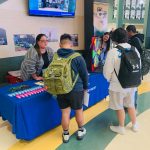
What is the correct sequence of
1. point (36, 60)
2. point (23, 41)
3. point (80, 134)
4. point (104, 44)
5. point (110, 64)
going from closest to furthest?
point (110, 64) < point (80, 134) < point (36, 60) < point (104, 44) < point (23, 41)

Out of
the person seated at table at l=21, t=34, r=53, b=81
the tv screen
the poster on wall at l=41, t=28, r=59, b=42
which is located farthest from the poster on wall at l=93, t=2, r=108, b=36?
the person seated at table at l=21, t=34, r=53, b=81

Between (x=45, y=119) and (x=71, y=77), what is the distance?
70 centimetres

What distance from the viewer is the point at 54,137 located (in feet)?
8.08

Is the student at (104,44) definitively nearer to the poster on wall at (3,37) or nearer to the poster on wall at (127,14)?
the poster on wall at (3,37)

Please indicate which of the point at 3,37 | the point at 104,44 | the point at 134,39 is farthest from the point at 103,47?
the point at 3,37

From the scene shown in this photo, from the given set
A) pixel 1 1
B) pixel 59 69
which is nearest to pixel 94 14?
pixel 1 1

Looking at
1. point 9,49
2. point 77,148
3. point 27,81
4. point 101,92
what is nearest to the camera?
point 77,148

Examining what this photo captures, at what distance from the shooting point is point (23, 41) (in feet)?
11.1

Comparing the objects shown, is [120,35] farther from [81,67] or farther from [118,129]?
[118,129]

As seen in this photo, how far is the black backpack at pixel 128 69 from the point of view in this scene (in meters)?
2.17

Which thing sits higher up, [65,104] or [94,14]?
[94,14]

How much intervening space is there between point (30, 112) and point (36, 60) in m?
0.90

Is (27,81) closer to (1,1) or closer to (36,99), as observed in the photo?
(36,99)

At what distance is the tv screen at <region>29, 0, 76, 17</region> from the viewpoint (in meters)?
3.32
